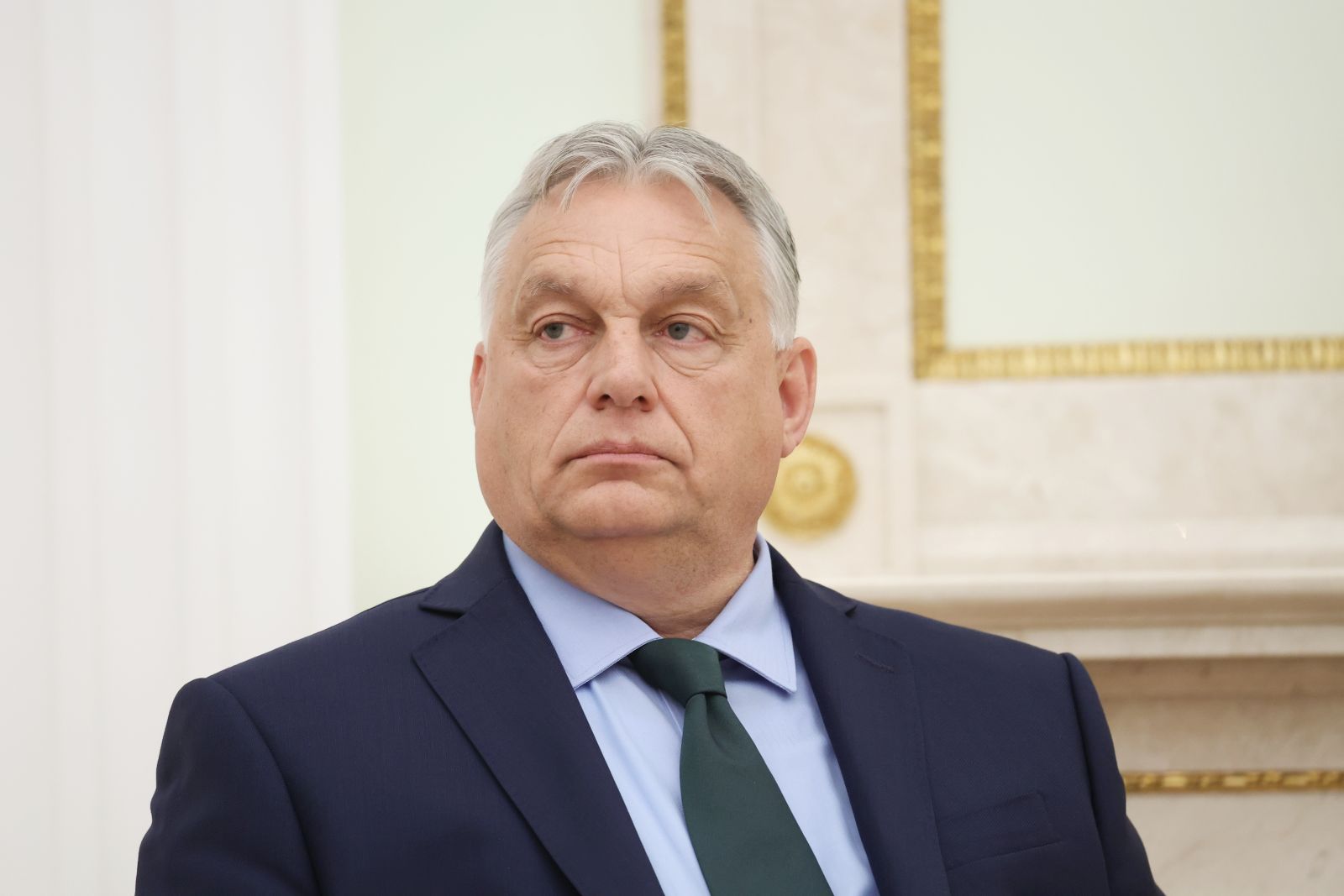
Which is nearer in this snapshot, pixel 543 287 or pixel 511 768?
pixel 511 768

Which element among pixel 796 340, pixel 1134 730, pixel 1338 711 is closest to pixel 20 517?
pixel 796 340

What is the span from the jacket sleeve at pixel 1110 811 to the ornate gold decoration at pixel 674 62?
5.00 feet

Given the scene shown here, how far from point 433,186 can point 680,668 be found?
1.63 metres

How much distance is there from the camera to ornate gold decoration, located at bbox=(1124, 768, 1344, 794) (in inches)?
105

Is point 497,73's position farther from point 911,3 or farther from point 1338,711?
point 1338,711

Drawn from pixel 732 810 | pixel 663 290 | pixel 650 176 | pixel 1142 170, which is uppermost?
pixel 1142 170

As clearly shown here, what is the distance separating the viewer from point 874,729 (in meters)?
1.57

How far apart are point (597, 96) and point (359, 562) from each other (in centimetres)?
108

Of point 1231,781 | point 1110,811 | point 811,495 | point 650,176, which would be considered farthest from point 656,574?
point 1231,781

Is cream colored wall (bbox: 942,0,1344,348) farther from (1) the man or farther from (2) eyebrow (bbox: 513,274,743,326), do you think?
(2) eyebrow (bbox: 513,274,743,326)

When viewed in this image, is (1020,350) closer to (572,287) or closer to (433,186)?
(433,186)

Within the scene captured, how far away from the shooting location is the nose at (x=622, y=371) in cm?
150

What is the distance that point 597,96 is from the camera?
285 centimetres

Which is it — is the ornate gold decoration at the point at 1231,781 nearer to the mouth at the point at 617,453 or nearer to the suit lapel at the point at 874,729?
the suit lapel at the point at 874,729
